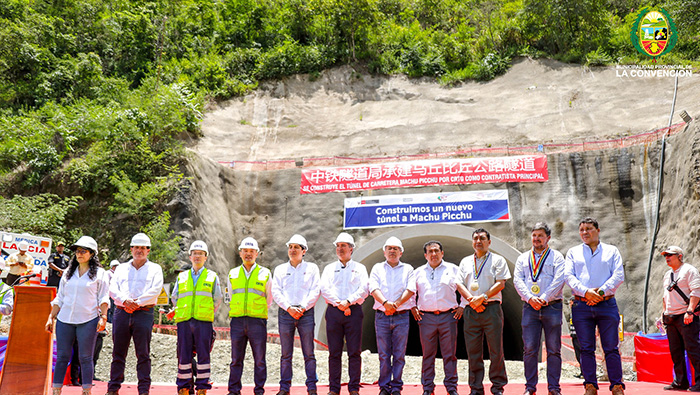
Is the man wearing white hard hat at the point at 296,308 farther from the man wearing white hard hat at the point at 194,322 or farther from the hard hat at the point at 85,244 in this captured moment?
the hard hat at the point at 85,244

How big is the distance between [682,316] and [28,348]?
25.1 ft

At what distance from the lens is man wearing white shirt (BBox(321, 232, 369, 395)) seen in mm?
6250

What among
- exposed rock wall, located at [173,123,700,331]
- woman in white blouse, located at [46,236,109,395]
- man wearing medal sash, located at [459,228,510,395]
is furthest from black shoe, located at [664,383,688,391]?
exposed rock wall, located at [173,123,700,331]

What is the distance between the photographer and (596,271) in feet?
19.0

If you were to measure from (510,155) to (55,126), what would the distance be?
15.0m

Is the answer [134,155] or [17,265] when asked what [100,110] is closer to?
[134,155]

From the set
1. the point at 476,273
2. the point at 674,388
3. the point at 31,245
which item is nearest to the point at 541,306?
the point at 476,273

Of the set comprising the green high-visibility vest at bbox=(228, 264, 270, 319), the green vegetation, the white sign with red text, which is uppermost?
the green vegetation

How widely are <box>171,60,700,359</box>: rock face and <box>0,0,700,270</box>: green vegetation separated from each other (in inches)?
55.3

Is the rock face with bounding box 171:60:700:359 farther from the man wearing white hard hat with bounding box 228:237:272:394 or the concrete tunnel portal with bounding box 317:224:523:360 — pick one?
the man wearing white hard hat with bounding box 228:237:272:394

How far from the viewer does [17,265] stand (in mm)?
7793

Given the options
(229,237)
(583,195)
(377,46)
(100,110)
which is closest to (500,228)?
(583,195)

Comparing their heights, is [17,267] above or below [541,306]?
above

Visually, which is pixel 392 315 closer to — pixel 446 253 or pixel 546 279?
pixel 546 279
